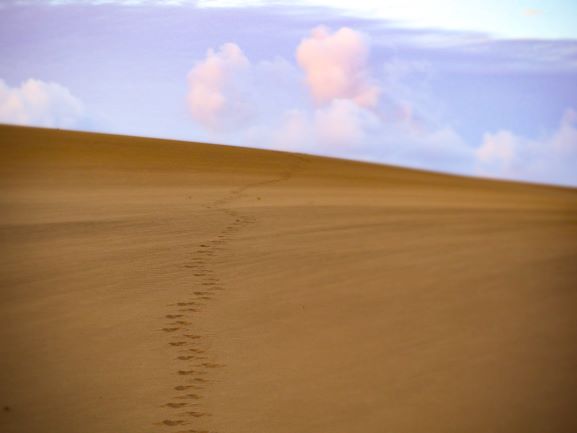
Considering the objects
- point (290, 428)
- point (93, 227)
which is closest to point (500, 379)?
point (290, 428)

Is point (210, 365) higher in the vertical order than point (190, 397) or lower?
higher

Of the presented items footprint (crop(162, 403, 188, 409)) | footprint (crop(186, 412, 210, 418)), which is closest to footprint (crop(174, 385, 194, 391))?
footprint (crop(162, 403, 188, 409))

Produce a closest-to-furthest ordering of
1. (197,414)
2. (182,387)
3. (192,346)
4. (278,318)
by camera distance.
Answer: (197,414)
(182,387)
(192,346)
(278,318)

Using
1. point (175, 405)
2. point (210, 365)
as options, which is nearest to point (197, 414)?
point (175, 405)

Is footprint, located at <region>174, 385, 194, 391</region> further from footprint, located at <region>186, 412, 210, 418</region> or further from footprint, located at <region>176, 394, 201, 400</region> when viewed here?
footprint, located at <region>186, 412, 210, 418</region>

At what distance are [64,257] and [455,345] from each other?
13.6 feet

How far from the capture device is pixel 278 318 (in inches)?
210

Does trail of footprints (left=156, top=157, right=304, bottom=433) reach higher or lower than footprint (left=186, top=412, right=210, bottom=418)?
higher

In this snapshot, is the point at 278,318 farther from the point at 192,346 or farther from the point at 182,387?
the point at 182,387

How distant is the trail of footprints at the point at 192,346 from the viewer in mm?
3779

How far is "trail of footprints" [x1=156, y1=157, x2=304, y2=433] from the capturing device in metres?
3.78

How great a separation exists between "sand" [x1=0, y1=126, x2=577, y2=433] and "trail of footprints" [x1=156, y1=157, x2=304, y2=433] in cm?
2

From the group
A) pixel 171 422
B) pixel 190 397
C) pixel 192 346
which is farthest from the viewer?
pixel 192 346

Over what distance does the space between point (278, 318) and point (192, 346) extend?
89cm
